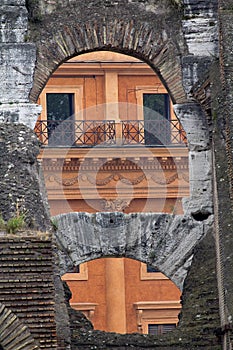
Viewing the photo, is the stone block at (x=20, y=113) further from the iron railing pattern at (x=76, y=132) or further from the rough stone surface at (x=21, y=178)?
the iron railing pattern at (x=76, y=132)

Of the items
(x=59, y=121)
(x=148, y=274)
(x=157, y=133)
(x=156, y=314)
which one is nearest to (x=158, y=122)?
(x=157, y=133)

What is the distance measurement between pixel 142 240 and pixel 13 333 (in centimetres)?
709

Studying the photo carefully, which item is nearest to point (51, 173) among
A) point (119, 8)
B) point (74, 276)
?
point (74, 276)

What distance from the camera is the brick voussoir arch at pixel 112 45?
3425cm

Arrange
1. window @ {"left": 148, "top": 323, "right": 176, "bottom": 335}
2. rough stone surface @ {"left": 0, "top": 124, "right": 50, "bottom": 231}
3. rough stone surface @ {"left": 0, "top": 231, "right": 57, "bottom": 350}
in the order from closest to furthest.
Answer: rough stone surface @ {"left": 0, "top": 231, "right": 57, "bottom": 350}, rough stone surface @ {"left": 0, "top": 124, "right": 50, "bottom": 231}, window @ {"left": 148, "top": 323, "right": 176, "bottom": 335}

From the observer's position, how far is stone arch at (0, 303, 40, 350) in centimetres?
2703

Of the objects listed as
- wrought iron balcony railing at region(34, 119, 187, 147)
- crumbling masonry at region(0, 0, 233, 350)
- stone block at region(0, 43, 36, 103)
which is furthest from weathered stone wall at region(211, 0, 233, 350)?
wrought iron balcony railing at region(34, 119, 187, 147)

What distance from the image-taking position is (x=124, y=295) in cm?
5684

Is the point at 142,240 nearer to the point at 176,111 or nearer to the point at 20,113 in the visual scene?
the point at 176,111

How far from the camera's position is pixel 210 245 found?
3378 centimetres

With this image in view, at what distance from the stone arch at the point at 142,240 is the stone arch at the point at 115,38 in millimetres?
1888

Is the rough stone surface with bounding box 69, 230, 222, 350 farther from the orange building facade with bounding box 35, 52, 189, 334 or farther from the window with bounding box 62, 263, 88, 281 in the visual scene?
the window with bounding box 62, 263, 88, 281

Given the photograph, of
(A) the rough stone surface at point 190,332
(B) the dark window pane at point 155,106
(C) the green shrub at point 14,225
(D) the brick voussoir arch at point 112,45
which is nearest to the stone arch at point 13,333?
(C) the green shrub at point 14,225

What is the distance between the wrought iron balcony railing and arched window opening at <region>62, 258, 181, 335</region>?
2.92 meters
